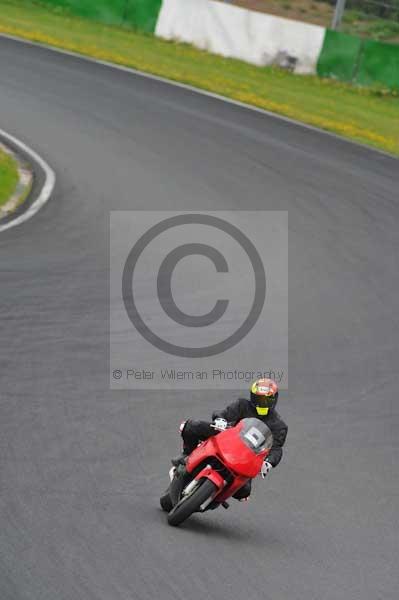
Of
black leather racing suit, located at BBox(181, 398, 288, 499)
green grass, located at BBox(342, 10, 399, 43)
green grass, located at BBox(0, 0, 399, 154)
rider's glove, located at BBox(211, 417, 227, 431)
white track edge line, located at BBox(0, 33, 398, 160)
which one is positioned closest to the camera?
rider's glove, located at BBox(211, 417, 227, 431)

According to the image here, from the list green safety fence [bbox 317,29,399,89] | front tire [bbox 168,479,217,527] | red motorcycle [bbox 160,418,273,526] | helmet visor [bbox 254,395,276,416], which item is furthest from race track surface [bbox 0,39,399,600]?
green safety fence [bbox 317,29,399,89]

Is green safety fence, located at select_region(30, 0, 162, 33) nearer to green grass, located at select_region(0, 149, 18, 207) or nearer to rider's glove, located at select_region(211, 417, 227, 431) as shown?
green grass, located at select_region(0, 149, 18, 207)

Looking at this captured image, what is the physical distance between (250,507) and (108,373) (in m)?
3.06

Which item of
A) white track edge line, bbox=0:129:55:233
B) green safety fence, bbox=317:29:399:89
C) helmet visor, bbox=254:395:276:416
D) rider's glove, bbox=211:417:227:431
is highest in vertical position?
helmet visor, bbox=254:395:276:416

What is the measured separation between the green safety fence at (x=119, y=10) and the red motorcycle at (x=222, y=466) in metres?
29.1

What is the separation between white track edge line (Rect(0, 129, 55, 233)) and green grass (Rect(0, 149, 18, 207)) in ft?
1.60

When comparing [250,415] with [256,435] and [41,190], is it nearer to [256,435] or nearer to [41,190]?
[256,435]

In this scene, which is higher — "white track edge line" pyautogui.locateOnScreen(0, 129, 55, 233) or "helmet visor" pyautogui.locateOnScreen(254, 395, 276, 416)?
"helmet visor" pyautogui.locateOnScreen(254, 395, 276, 416)

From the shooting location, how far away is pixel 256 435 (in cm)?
878

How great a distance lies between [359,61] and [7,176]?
1751 centimetres

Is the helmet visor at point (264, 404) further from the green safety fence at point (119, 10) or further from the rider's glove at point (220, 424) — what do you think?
the green safety fence at point (119, 10)

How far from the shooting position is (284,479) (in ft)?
34.3

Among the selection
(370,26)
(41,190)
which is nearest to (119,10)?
(370,26)

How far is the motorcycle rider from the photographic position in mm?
9133
